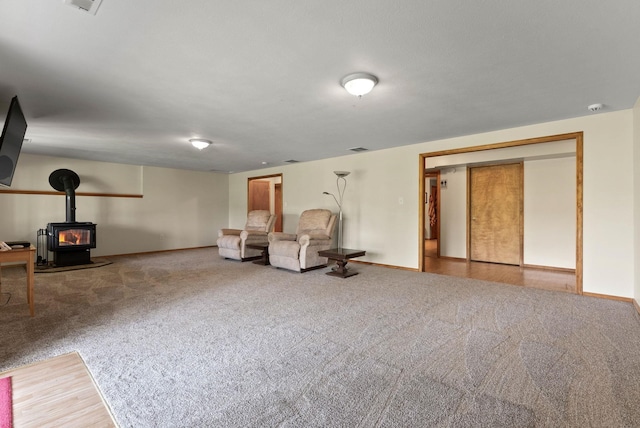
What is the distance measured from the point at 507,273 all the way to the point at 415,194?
199cm

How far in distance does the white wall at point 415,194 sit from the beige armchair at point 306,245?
0.78 m

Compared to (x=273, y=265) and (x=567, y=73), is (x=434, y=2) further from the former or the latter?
(x=273, y=265)

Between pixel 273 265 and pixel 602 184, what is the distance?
15.4ft

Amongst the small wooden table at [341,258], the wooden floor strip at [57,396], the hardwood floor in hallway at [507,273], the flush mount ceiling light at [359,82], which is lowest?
the wooden floor strip at [57,396]

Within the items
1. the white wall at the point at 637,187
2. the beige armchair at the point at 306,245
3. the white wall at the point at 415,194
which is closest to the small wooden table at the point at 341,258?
the beige armchair at the point at 306,245

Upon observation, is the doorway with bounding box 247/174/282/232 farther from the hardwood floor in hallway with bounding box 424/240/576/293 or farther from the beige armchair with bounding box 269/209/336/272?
the hardwood floor in hallway with bounding box 424/240/576/293

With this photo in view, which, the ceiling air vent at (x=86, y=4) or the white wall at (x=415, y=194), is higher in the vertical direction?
the ceiling air vent at (x=86, y=4)

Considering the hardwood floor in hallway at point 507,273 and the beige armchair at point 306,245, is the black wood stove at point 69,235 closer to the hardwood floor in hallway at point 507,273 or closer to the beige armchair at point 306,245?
the beige armchair at point 306,245

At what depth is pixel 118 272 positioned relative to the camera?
4965mm

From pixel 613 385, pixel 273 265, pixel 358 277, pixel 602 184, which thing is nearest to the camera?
pixel 613 385

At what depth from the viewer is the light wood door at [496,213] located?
5734mm

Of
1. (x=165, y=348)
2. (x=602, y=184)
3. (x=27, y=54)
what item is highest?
(x=27, y=54)

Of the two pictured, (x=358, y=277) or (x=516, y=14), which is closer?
(x=516, y=14)

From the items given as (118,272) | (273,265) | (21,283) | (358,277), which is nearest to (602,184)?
(358,277)
